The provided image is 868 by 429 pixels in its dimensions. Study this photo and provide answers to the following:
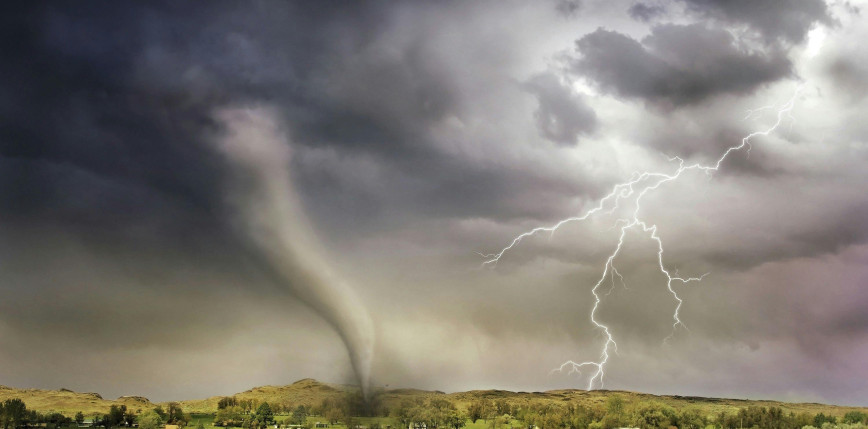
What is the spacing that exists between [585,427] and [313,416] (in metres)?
77.9

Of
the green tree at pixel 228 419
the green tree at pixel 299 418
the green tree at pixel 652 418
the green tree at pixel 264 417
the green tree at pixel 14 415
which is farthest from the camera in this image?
the green tree at pixel 228 419

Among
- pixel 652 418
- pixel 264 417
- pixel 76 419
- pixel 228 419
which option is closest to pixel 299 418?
pixel 264 417

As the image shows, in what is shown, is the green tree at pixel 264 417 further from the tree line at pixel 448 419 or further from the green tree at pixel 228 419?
the green tree at pixel 228 419

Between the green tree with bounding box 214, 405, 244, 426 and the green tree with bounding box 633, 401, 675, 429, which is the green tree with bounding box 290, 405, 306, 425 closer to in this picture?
the green tree with bounding box 214, 405, 244, 426

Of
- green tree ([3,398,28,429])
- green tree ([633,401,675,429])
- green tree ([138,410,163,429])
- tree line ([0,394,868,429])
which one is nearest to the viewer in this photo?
tree line ([0,394,868,429])

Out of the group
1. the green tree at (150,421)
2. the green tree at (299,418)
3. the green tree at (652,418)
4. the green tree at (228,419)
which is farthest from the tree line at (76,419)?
the green tree at (652,418)

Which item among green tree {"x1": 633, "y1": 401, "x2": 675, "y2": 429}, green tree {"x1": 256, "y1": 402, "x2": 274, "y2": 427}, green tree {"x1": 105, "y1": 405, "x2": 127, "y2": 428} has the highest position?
green tree {"x1": 633, "y1": 401, "x2": 675, "y2": 429}

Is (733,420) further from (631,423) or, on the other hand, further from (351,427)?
(351,427)

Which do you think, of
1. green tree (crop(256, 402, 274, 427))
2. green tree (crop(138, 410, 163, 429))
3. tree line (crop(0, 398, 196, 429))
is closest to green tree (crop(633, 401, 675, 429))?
green tree (crop(256, 402, 274, 427))

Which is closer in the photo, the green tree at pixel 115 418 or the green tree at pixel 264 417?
the green tree at pixel 264 417

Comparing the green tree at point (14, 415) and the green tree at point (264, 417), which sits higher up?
the green tree at point (264, 417)

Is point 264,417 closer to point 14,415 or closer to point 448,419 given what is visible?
point 448,419

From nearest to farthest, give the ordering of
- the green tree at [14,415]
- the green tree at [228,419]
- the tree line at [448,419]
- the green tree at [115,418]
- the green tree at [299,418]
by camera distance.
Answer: the tree line at [448,419] → the green tree at [14,415] → the green tree at [299,418] → the green tree at [228,419] → the green tree at [115,418]

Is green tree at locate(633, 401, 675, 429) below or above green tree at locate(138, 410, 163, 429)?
above
